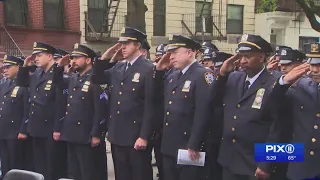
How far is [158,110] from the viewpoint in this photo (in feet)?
17.3

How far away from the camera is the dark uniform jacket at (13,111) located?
264 inches

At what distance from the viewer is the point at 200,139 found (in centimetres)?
466

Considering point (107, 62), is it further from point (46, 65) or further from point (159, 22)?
point (159, 22)

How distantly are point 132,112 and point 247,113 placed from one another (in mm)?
1491

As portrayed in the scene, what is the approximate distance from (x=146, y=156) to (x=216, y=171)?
85 cm

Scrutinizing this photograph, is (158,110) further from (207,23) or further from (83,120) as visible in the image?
(207,23)

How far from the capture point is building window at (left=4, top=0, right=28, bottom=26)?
643 inches

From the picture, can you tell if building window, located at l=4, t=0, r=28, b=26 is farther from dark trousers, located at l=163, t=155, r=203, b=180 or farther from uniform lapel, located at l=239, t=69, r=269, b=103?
uniform lapel, located at l=239, t=69, r=269, b=103

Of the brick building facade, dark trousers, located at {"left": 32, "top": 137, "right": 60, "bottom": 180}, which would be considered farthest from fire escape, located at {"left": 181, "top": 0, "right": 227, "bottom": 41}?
dark trousers, located at {"left": 32, "top": 137, "right": 60, "bottom": 180}

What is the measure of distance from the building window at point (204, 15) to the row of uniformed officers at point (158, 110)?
1440 cm

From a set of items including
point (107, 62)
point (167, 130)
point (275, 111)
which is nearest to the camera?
point (275, 111)

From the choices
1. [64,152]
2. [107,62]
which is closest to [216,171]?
[107,62]

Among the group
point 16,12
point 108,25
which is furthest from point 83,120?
point 108,25

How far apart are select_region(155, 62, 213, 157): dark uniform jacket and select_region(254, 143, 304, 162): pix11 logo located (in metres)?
0.70
